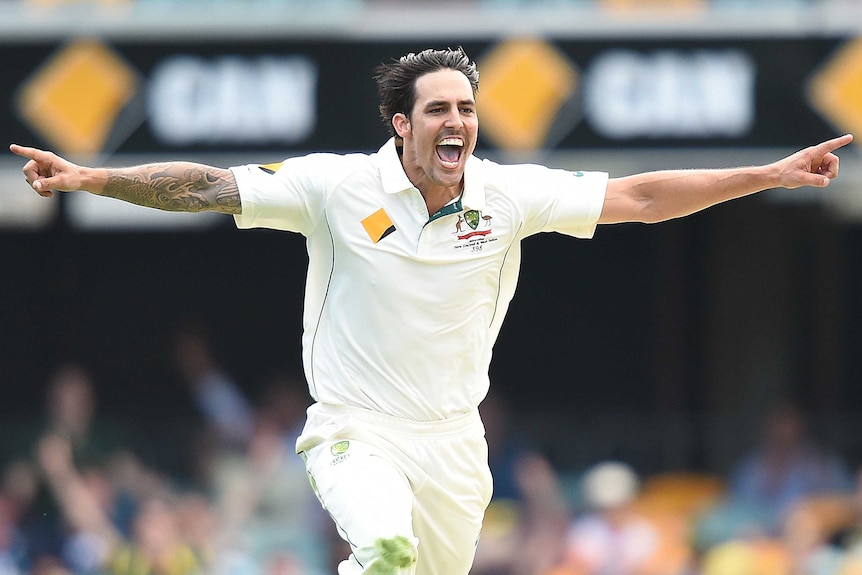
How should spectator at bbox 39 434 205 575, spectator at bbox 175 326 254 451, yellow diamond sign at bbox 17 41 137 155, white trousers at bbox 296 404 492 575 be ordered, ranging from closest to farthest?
white trousers at bbox 296 404 492 575
spectator at bbox 39 434 205 575
yellow diamond sign at bbox 17 41 137 155
spectator at bbox 175 326 254 451

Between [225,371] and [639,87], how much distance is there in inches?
193

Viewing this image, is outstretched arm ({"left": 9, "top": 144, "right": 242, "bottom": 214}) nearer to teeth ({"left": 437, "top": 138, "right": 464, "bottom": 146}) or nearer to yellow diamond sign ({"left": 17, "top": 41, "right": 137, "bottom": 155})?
teeth ({"left": 437, "top": 138, "right": 464, "bottom": 146})

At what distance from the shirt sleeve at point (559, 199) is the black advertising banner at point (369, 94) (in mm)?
4610

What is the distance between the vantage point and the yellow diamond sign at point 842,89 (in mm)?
10125

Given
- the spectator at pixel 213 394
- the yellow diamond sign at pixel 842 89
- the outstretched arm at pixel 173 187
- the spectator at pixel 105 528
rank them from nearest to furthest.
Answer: the outstretched arm at pixel 173 187 → the spectator at pixel 105 528 → the yellow diamond sign at pixel 842 89 → the spectator at pixel 213 394

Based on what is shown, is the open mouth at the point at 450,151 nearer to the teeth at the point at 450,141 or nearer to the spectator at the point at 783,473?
the teeth at the point at 450,141

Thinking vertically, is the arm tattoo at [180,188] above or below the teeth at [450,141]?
below

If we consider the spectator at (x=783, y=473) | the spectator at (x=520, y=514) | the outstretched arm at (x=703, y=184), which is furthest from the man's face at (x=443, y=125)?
the spectator at (x=783, y=473)

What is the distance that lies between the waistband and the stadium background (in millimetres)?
4950

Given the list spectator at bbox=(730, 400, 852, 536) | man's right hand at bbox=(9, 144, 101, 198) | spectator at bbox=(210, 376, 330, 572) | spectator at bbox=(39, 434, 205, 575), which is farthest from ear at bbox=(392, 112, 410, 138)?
spectator at bbox=(730, 400, 852, 536)

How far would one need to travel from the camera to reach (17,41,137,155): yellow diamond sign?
32.8ft

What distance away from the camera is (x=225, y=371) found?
1342cm

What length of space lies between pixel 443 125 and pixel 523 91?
16.2 ft

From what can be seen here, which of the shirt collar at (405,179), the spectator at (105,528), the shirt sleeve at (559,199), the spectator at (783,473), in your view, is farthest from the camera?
the spectator at (783,473)
